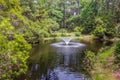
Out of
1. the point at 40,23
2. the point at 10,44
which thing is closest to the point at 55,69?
the point at 10,44

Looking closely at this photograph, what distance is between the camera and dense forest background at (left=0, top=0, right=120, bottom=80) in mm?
16172

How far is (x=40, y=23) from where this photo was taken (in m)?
49.7

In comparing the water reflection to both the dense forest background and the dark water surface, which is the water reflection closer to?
the dark water surface

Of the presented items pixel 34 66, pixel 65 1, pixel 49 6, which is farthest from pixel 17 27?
pixel 65 1

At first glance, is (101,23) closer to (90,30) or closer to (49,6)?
(90,30)

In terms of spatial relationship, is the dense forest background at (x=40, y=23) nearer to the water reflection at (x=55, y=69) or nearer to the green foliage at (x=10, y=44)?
the green foliage at (x=10, y=44)

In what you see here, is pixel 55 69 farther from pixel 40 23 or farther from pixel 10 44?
pixel 40 23

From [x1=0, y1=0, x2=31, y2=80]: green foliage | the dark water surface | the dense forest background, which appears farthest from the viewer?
the dark water surface

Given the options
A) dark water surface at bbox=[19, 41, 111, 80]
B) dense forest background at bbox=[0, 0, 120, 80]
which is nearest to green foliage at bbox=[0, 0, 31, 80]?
dense forest background at bbox=[0, 0, 120, 80]

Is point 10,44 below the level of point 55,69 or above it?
above

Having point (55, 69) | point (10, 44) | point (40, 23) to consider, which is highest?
point (10, 44)

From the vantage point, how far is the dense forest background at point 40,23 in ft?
53.1

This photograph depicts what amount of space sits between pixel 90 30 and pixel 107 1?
10.6m

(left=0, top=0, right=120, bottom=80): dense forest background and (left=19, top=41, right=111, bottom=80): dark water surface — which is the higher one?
(left=0, top=0, right=120, bottom=80): dense forest background
